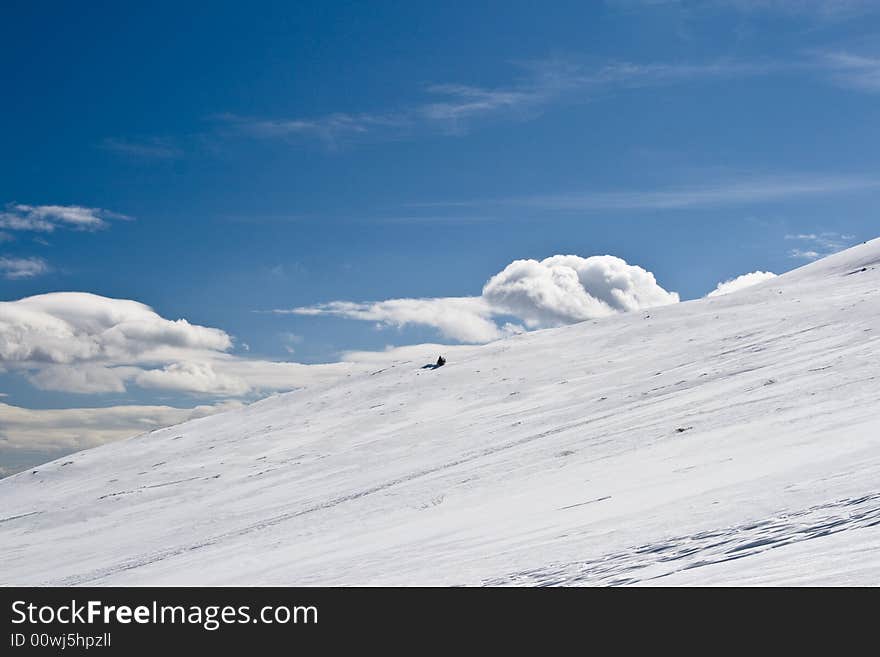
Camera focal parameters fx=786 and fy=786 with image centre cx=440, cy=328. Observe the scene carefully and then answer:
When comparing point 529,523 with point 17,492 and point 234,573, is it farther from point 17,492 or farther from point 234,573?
point 17,492

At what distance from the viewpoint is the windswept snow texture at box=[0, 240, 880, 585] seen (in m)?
10.3

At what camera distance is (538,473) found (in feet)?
57.4

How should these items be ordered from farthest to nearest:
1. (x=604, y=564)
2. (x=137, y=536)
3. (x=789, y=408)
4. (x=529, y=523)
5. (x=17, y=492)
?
(x=17, y=492) → (x=137, y=536) → (x=789, y=408) → (x=529, y=523) → (x=604, y=564)

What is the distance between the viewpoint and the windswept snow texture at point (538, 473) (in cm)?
1031
